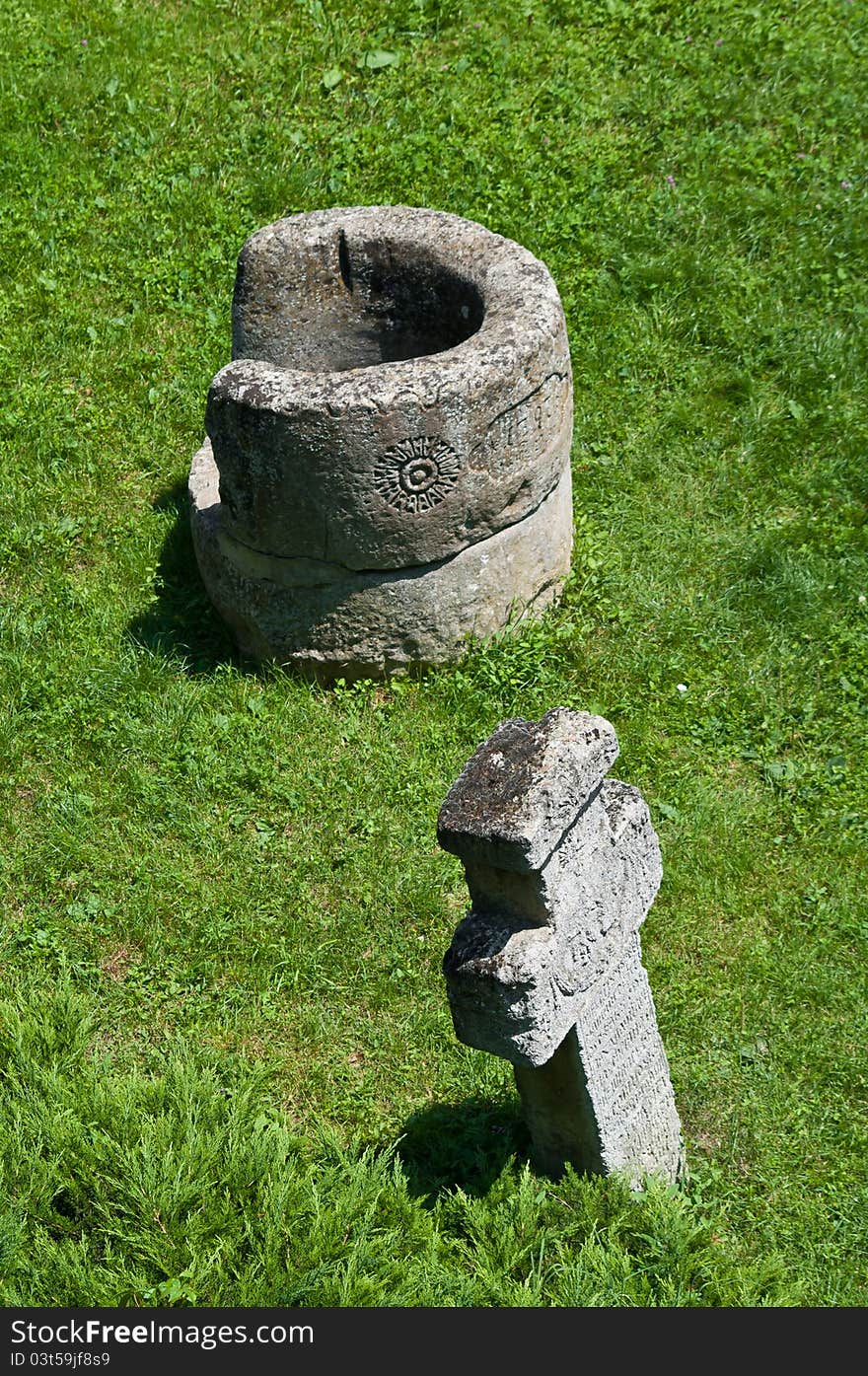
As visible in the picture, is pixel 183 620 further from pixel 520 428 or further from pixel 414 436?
pixel 520 428

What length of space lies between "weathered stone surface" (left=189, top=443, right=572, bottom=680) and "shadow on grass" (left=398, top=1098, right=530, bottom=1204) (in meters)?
1.94

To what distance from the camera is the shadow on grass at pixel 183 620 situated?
20.7ft

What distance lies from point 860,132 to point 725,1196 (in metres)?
6.14

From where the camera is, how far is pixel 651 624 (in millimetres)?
6453

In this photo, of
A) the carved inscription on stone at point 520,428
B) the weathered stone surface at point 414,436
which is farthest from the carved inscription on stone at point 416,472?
the carved inscription on stone at point 520,428

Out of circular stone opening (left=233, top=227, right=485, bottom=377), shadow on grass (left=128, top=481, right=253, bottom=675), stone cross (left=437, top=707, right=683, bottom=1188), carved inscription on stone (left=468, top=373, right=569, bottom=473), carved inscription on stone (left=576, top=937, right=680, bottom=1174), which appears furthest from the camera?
circular stone opening (left=233, top=227, right=485, bottom=377)

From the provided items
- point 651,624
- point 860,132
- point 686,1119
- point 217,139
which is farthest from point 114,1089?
point 860,132

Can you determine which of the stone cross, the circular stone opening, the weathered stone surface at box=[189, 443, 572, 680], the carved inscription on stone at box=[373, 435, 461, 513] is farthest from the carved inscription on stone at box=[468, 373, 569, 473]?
the stone cross

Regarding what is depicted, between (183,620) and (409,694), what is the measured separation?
1021mm

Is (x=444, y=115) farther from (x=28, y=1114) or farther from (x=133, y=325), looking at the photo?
(x=28, y=1114)

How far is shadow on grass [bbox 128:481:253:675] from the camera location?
630 centimetres

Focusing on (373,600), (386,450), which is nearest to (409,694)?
(373,600)

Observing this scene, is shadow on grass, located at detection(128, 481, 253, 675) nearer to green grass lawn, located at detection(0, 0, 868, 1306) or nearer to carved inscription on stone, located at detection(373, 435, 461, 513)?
green grass lawn, located at detection(0, 0, 868, 1306)

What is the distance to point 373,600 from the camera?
593cm
